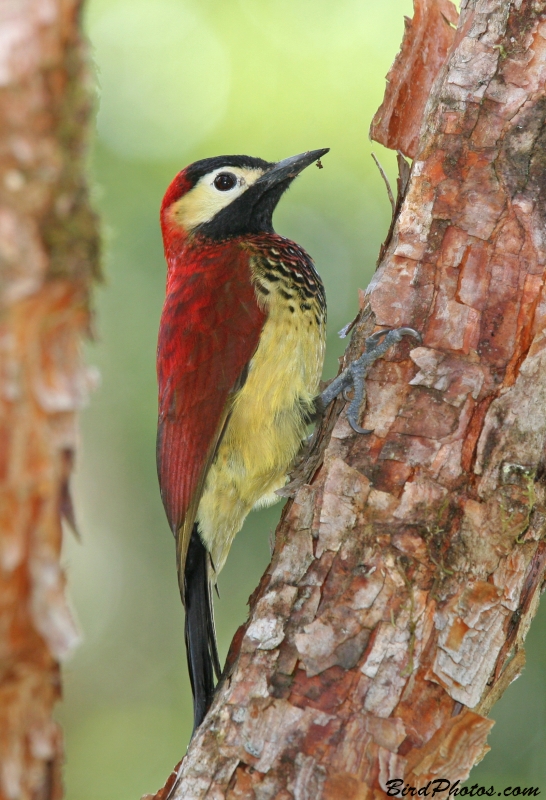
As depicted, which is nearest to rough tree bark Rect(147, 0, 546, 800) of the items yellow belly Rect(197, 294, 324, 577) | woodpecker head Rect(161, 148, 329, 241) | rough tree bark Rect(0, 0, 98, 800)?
yellow belly Rect(197, 294, 324, 577)

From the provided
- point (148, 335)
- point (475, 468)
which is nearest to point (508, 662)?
point (475, 468)

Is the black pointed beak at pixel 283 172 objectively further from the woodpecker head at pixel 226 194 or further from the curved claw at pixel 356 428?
the curved claw at pixel 356 428

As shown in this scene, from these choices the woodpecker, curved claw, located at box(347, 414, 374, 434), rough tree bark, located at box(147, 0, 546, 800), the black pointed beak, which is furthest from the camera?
the black pointed beak

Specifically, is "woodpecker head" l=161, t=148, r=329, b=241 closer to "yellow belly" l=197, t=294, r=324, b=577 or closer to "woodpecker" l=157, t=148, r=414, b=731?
"woodpecker" l=157, t=148, r=414, b=731

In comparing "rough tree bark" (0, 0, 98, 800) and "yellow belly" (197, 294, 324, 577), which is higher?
"yellow belly" (197, 294, 324, 577)

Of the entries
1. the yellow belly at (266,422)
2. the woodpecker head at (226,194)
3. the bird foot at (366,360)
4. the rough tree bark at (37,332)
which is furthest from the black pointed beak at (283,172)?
the rough tree bark at (37,332)

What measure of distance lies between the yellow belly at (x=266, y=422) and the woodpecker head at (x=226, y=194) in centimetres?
77

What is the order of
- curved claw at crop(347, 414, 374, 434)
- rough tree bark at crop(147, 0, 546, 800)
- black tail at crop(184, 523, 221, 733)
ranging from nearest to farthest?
rough tree bark at crop(147, 0, 546, 800) → curved claw at crop(347, 414, 374, 434) → black tail at crop(184, 523, 221, 733)

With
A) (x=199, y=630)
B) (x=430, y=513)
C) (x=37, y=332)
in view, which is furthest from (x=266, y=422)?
(x=37, y=332)

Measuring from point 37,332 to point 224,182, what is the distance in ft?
9.77

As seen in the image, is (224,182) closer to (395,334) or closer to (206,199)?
(206,199)

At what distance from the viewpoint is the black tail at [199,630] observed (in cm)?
278

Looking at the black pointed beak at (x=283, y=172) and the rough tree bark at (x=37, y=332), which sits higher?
the black pointed beak at (x=283, y=172)

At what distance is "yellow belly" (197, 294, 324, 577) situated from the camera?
335 centimetres
